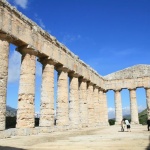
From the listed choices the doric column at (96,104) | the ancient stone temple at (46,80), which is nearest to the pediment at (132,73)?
the ancient stone temple at (46,80)

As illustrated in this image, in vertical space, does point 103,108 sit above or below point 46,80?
below

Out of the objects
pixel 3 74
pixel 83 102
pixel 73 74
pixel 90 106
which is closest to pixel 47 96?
pixel 3 74

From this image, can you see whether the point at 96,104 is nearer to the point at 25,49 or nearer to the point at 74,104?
the point at 74,104

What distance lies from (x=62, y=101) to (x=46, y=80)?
3.06 metres

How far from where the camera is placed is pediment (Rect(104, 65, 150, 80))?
110 feet

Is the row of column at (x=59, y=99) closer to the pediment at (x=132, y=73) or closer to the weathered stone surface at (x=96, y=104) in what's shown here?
the weathered stone surface at (x=96, y=104)

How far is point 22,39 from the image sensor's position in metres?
15.6

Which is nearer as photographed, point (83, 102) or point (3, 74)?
point (3, 74)

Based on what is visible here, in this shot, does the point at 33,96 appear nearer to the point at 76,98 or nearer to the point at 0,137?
the point at 0,137

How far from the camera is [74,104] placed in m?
23.2

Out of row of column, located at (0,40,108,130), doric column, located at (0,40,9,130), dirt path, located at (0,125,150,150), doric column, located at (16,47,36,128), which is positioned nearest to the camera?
dirt path, located at (0,125,150,150)

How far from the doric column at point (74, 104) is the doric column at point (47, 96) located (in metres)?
4.55

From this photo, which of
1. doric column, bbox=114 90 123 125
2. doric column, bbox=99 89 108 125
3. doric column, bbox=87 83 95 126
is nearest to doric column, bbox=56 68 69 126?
doric column, bbox=87 83 95 126

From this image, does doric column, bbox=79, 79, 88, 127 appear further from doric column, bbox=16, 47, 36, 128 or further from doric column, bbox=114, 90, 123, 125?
doric column, bbox=16, 47, 36, 128
